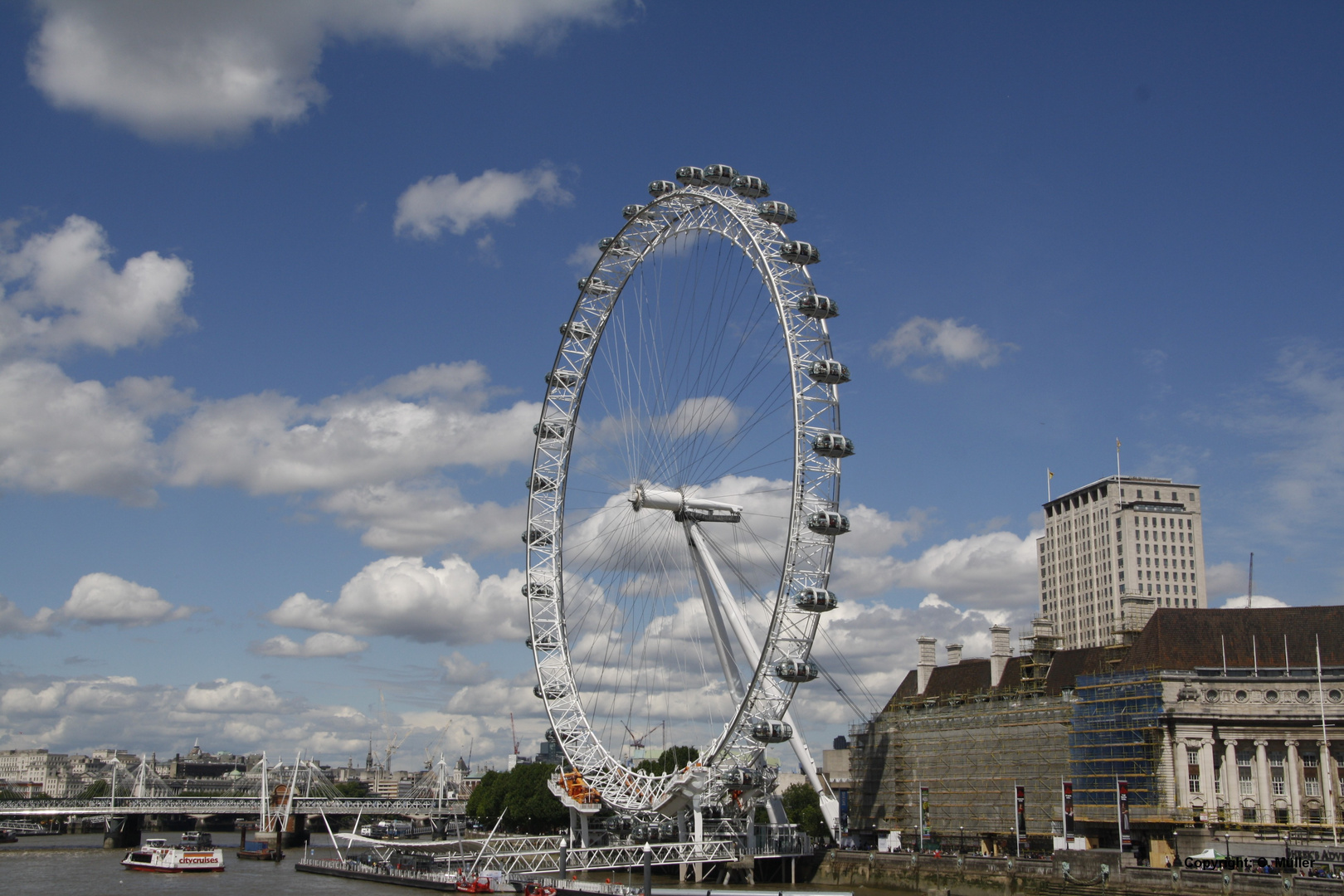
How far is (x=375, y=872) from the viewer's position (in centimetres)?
7456

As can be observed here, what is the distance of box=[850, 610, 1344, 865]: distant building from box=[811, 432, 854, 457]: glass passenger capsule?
19.9 metres

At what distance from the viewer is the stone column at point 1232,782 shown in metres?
57.6

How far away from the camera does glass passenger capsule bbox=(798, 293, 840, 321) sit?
184 feet

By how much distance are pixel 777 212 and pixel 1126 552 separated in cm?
9638

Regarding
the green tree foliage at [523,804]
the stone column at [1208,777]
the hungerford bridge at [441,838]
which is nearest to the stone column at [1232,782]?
the stone column at [1208,777]

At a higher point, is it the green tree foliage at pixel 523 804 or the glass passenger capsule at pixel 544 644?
the glass passenger capsule at pixel 544 644

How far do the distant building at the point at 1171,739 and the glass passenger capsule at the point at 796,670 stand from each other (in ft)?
57.7

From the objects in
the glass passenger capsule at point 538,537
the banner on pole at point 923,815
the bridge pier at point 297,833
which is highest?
Answer: the glass passenger capsule at point 538,537

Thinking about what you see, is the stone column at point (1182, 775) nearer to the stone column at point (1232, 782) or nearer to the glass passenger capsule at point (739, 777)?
the stone column at point (1232, 782)

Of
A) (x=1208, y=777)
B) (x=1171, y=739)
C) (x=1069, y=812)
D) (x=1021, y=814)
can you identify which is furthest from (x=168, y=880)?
(x=1208, y=777)

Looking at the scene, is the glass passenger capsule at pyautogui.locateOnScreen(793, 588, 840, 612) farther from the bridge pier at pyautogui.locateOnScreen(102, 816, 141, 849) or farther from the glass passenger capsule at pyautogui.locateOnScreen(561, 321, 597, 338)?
the bridge pier at pyautogui.locateOnScreen(102, 816, 141, 849)

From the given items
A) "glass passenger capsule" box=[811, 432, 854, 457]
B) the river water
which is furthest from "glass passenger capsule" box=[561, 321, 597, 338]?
the river water

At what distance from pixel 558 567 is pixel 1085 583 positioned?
92.9 meters

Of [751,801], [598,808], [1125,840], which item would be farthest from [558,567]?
[1125,840]
